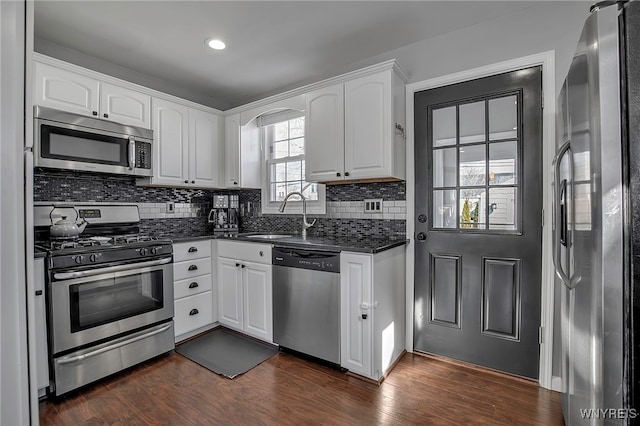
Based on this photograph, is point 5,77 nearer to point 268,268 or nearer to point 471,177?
point 268,268

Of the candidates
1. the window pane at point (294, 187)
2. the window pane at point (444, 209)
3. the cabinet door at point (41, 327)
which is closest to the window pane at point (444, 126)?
the window pane at point (444, 209)

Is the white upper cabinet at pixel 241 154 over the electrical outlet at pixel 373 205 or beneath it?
over

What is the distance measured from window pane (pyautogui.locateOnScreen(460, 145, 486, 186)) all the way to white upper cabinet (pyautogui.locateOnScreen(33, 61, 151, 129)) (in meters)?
2.70

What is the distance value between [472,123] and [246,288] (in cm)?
226

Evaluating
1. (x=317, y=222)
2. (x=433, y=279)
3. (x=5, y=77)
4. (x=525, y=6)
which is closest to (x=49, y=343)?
(x=5, y=77)

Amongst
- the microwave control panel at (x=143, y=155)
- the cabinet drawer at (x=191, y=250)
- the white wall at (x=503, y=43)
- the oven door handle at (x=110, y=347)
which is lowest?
the oven door handle at (x=110, y=347)

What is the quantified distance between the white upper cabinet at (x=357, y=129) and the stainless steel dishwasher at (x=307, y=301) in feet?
2.37

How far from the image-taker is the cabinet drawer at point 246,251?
251cm

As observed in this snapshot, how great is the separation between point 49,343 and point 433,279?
2.63 metres

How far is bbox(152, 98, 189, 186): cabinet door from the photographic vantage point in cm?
278

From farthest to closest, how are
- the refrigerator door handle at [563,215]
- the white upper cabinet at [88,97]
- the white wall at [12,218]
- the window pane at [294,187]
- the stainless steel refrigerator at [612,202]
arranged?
the window pane at [294,187], the white upper cabinet at [88,97], the refrigerator door handle at [563,215], the stainless steel refrigerator at [612,202], the white wall at [12,218]

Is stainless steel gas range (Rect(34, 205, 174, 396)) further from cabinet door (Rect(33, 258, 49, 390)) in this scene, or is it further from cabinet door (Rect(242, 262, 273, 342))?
cabinet door (Rect(242, 262, 273, 342))

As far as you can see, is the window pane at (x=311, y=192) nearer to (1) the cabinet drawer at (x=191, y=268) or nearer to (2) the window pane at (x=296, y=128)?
(2) the window pane at (x=296, y=128)

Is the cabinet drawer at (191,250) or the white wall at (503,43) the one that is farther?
the cabinet drawer at (191,250)
